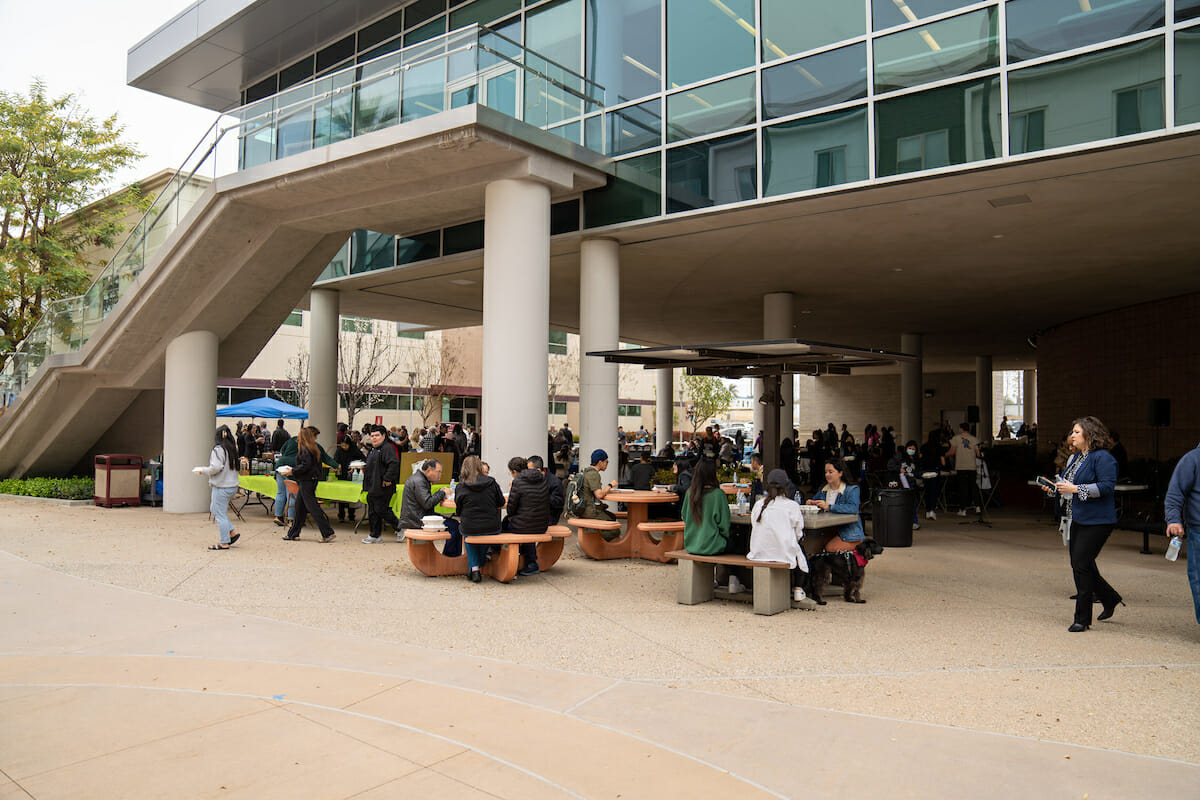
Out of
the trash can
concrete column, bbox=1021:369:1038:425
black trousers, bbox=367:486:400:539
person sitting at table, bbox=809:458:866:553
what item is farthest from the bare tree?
concrete column, bbox=1021:369:1038:425

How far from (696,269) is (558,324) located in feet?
31.5

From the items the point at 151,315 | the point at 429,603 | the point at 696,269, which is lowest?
the point at 429,603

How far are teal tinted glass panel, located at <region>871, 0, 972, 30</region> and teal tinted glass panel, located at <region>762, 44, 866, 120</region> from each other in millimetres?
440

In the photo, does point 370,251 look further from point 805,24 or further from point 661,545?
point 661,545

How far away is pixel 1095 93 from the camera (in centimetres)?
1060

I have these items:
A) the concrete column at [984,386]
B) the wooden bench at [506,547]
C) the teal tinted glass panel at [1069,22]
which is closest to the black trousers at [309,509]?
the wooden bench at [506,547]

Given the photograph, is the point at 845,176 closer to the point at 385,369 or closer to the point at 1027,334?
the point at 1027,334

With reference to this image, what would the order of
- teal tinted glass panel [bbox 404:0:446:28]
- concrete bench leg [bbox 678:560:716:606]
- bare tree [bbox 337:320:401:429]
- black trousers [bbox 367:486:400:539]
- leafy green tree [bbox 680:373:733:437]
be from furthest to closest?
1. leafy green tree [bbox 680:373:733:437]
2. bare tree [bbox 337:320:401:429]
3. teal tinted glass panel [bbox 404:0:446:28]
4. black trousers [bbox 367:486:400:539]
5. concrete bench leg [bbox 678:560:716:606]

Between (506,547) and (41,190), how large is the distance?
23.3 metres

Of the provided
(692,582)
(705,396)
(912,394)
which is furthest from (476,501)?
(705,396)

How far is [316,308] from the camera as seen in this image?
2183 cm

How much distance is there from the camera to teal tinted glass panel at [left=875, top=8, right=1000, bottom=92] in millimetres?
11617

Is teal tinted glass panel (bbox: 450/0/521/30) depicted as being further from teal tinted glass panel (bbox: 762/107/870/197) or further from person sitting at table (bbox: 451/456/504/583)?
person sitting at table (bbox: 451/456/504/583)

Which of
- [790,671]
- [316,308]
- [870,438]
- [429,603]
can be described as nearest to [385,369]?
[316,308]
